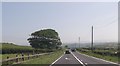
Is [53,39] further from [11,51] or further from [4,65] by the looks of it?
[4,65]

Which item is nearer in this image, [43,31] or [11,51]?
[11,51]

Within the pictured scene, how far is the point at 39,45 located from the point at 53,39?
13.3 meters

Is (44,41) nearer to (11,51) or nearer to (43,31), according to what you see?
(43,31)

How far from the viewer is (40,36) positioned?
163875 mm

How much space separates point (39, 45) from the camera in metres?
156

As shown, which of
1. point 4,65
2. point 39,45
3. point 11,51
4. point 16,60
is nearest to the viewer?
point 4,65

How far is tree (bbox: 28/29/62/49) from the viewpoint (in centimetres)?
15727

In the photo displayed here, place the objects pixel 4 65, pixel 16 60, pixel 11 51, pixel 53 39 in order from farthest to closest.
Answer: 1. pixel 53 39
2. pixel 11 51
3. pixel 16 60
4. pixel 4 65

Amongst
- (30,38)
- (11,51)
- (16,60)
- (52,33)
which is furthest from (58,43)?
(16,60)

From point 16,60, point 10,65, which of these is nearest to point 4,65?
point 10,65

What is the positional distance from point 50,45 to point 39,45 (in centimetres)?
664

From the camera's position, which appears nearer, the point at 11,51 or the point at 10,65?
the point at 10,65

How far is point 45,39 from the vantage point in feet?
531

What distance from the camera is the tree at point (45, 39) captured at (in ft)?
516
